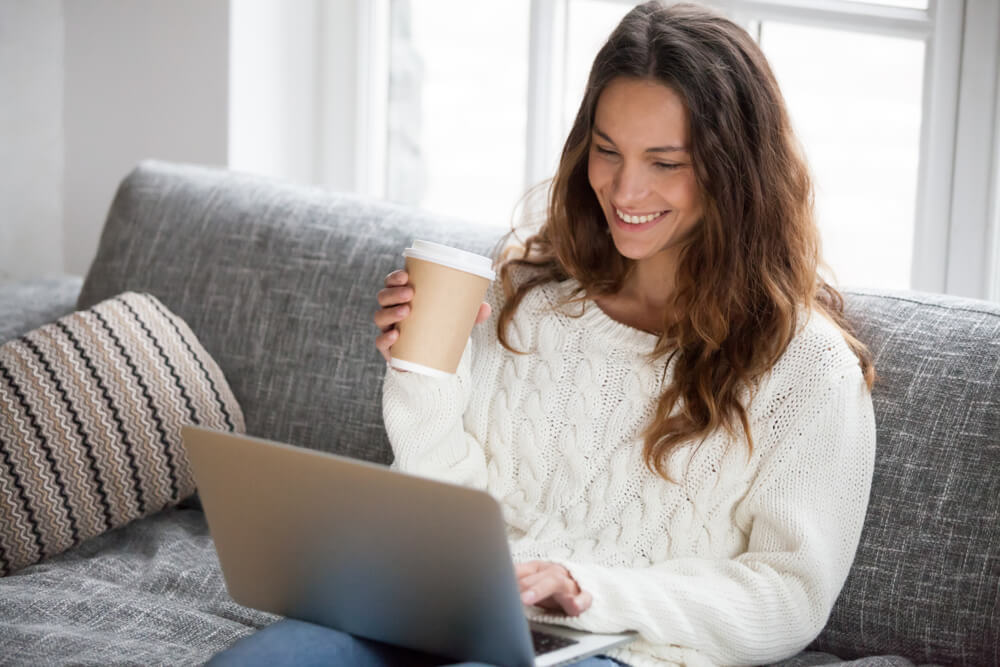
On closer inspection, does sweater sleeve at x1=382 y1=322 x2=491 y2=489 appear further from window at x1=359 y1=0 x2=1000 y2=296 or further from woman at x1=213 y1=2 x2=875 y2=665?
window at x1=359 y1=0 x2=1000 y2=296

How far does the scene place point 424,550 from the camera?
3.53ft

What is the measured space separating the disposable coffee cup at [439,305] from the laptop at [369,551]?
258 millimetres

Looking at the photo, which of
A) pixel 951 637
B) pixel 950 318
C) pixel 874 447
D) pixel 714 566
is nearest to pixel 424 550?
pixel 714 566

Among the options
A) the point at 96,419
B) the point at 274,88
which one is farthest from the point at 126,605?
the point at 274,88

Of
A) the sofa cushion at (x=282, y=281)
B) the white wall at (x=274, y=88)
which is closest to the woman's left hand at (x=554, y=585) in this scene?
the sofa cushion at (x=282, y=281)

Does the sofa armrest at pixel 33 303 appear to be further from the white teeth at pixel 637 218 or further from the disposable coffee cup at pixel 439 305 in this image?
the white teeth at pixel 637 218

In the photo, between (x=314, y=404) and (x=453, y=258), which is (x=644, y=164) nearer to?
(x=453, y=258)

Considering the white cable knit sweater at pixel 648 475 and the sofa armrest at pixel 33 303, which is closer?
the white cable knit sweater at pixel 648 475

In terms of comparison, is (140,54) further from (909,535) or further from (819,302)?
(909,535)

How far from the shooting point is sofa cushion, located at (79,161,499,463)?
6.16ft

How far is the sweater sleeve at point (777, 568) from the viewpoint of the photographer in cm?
128

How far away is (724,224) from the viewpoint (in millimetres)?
1436

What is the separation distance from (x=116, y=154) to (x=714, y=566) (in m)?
1.95

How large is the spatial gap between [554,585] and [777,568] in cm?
28
